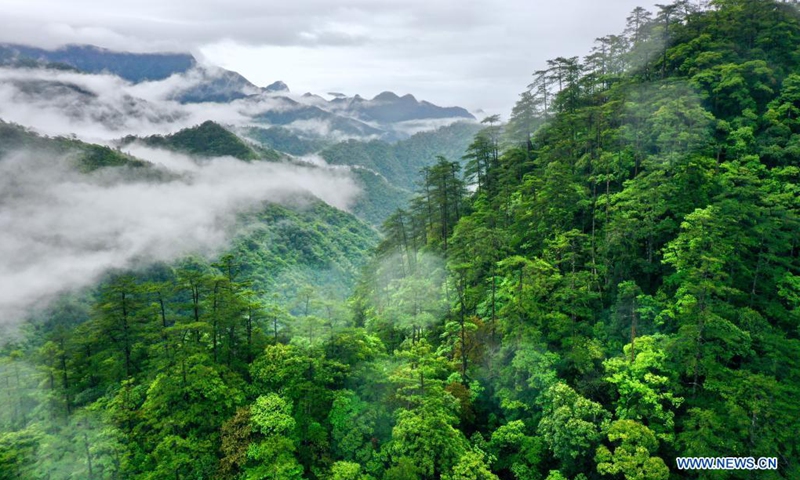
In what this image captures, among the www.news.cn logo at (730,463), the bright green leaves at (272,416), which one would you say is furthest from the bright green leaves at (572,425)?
the bright green leaves at (272,416)

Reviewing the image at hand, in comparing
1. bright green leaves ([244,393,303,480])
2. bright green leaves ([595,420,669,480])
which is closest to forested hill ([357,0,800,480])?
bright green leaves ([595,420,669,480])

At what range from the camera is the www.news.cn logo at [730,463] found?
26750 mm

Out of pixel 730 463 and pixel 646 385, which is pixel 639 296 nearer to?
pixel 646 385

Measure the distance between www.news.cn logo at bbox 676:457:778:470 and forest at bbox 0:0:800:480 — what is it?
16.4 inches

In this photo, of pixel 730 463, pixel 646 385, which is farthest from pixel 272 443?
pixel 730 463

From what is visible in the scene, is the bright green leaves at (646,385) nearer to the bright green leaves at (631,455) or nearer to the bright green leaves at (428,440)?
the bright green leaves at (631,455)

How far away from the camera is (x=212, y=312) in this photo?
3825cm

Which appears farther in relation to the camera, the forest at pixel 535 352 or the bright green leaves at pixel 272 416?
the bright green leaves at pixel 272 416

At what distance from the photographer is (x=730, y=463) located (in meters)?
27.2

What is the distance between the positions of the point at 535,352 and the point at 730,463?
555 inches

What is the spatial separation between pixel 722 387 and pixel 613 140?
32295 mm

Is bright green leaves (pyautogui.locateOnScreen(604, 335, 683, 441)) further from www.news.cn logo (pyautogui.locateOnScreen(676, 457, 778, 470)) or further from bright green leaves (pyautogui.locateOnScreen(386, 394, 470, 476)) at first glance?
bright green leaves (pyautogui.locateOnScreen(386, 394, 470, 476))

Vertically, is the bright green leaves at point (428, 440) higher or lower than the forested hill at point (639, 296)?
lower

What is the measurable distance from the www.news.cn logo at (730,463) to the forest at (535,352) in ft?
1.37
